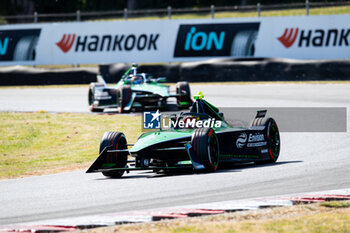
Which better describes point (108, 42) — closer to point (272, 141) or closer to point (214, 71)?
point (214, 71)

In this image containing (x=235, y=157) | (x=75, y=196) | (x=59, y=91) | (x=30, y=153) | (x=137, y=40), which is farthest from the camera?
(x=137, y=40)

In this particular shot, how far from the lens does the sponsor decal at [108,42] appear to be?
30344 mm

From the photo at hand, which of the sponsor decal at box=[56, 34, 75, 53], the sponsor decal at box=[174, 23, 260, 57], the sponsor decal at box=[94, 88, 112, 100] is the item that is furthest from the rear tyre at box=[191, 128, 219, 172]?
the sponsor decal at box=[56, 34, 75, 53]

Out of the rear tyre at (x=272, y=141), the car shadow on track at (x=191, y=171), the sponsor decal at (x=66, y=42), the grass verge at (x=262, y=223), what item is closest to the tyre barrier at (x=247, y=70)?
the sponsor decal at (x=66, y=42)

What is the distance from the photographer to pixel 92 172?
396 inches

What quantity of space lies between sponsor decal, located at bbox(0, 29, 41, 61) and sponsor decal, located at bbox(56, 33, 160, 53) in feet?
4.31

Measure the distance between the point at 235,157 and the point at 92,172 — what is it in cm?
214

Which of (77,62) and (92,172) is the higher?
(77,62)

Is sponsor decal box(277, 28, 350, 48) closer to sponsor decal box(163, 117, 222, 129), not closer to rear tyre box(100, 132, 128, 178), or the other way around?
sponsor decal box(163, 117, 222, 129)

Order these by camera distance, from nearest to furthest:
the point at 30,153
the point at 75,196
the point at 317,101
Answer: the point at 75,196 < the point at 30,153 < the point at 317,101

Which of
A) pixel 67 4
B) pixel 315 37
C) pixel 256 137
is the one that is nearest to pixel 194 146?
pixel 256 137

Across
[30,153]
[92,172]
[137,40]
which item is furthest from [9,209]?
[137,40]

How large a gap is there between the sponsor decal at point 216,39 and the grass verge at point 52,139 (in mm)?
10773

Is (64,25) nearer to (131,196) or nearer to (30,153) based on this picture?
(30,153)
